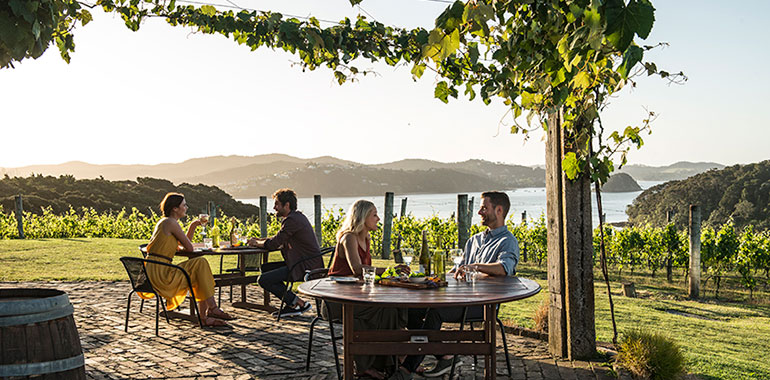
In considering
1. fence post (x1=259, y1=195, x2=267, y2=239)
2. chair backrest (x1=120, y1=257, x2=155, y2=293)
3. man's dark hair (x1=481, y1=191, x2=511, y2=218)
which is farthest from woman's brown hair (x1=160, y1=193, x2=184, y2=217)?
fence post (x1=259, y1=195, x2=267, y2=239)

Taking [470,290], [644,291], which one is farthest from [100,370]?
[644,291]

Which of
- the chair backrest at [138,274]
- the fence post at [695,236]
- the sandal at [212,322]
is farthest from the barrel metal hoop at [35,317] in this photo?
the fence post at [695,236]

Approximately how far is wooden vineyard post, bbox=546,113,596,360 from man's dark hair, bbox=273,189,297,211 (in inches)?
96.6

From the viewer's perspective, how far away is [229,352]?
4539 millimetres

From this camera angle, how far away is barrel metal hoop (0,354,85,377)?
2.35m

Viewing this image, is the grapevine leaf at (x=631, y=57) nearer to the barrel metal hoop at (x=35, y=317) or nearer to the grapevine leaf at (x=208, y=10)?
the barrel metal hoop at (x=35, y=317)

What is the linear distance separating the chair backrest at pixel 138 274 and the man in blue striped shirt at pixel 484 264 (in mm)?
2316

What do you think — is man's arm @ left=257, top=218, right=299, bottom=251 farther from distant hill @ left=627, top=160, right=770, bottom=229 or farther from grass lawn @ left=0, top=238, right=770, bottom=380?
distant hill @ left=627, top=160, right=770, bottom=229

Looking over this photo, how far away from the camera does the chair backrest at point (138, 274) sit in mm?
4930

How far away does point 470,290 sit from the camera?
11.0 ft

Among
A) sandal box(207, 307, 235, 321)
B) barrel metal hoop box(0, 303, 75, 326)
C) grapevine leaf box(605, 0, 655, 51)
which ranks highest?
grapevine leaf box(605, 0, 655, 51)

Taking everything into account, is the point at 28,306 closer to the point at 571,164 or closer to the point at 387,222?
the point at 571,164

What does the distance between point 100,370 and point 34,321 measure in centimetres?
188

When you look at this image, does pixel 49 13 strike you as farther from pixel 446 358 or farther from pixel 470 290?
pixel 446 358
